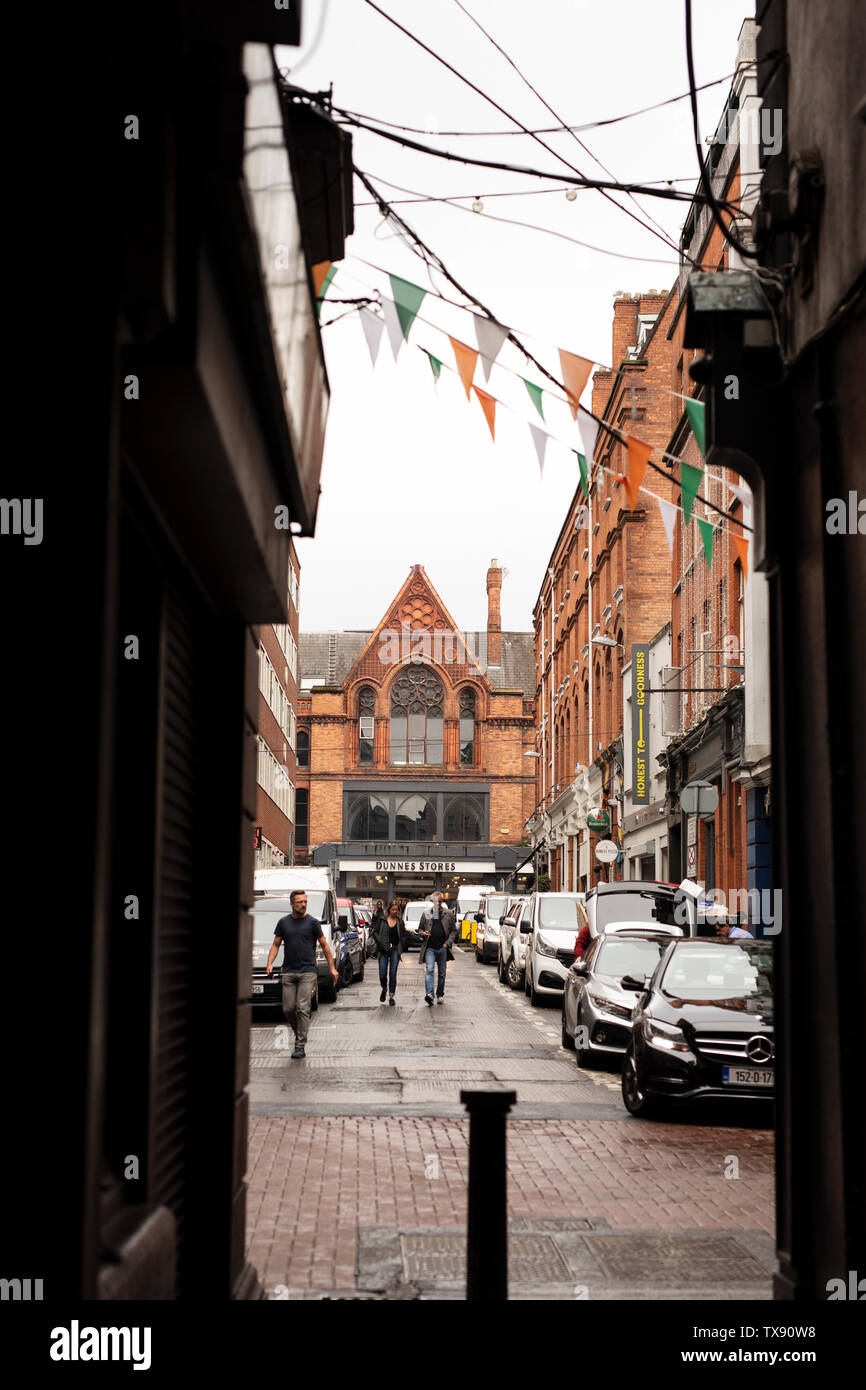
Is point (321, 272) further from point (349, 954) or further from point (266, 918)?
point (349, 954)

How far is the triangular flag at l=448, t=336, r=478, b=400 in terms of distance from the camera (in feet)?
28.0

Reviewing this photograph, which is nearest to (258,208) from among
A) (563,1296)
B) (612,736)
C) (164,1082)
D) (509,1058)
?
(164,1082)

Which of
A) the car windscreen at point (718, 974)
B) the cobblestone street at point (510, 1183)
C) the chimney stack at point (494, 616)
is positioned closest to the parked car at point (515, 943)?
the cobblestone street at point (510, 1183)

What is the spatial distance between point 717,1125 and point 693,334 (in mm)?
7711

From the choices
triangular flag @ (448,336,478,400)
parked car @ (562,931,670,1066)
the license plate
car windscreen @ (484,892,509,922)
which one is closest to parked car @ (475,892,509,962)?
car windscreen @ (484,892,509,922)

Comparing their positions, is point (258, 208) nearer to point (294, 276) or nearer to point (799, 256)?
point (294, 276)

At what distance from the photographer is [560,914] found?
26156 millimetres

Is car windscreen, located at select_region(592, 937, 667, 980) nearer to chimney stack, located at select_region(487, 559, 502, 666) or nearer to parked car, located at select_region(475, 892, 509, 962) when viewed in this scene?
parked car, located at select_region(475, 892, 509, 962)

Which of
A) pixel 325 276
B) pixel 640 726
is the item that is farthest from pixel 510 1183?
pixel 640 726

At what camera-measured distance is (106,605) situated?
3609 millimetres

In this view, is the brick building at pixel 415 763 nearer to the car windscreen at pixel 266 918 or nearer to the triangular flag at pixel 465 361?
the car windscreen at pixel 266 918

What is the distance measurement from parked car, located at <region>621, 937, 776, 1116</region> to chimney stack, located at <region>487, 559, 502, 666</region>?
67.3 meters

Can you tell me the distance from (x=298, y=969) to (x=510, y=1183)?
7263 millimetres

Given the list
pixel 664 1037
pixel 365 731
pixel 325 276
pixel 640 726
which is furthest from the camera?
pixel 365 731
